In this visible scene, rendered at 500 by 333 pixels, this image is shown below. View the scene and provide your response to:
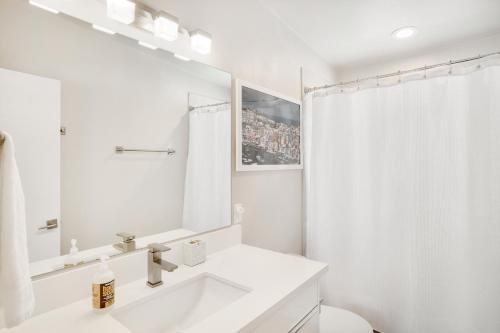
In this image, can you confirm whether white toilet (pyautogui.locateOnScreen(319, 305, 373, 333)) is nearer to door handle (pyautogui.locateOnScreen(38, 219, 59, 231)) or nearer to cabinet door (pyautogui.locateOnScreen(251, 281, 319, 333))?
cabinet door (pyautogui.locateOnScreen(251, 281, 319, 333))

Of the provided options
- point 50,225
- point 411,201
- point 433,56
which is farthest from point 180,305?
point 433,56

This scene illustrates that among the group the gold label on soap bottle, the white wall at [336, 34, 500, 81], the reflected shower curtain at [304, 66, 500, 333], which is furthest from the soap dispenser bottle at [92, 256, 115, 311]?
the white wall at [336, 34, 500, 81]

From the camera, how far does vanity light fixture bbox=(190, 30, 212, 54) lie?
127 cm

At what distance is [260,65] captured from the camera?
175 cm

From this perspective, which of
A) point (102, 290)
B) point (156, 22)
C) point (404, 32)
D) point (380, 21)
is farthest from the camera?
point (404, 32)

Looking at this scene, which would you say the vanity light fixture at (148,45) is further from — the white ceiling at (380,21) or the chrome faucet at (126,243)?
the white ceiling at (380,21)

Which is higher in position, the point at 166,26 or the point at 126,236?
the point at 166,26

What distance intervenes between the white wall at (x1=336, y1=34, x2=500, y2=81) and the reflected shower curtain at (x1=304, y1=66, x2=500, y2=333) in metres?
0.93

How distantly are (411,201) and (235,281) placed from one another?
4.58 feet

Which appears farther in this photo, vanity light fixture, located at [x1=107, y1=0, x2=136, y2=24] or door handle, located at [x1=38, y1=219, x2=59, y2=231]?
vanity light fixture, located at [x1=107, y1=0, x2=136, y2=24]

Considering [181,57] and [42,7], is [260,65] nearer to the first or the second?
[181,57]

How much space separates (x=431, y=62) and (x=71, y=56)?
112 inches

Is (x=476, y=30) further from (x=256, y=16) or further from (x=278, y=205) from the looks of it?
(x=278, y=205)

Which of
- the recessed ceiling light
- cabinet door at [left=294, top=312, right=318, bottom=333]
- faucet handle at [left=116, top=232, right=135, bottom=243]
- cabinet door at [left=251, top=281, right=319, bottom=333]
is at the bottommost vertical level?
cabinet door at [left=294, top=312, right=318, bottom=333]
